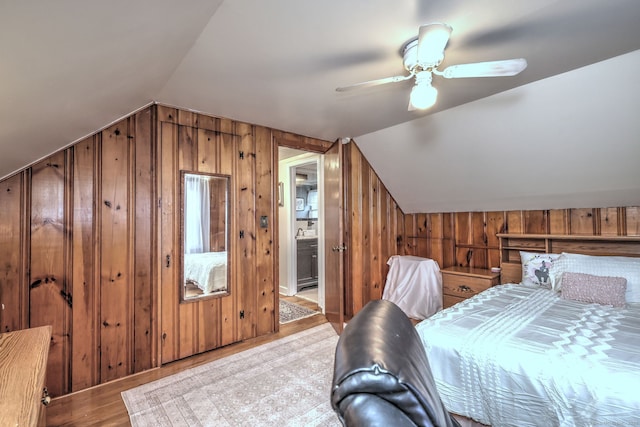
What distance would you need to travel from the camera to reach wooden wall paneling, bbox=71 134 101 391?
2.25 metres

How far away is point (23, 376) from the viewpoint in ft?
3.09

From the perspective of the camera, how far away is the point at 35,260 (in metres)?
2.14

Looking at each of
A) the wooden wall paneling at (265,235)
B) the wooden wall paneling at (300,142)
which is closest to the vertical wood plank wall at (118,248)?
the wooden wall paneling at (265,235)

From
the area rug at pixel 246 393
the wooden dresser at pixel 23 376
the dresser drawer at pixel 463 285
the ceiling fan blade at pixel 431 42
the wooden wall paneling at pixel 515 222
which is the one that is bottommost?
the area rug at pixel 246 393

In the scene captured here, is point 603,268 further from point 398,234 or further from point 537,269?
point 398,234

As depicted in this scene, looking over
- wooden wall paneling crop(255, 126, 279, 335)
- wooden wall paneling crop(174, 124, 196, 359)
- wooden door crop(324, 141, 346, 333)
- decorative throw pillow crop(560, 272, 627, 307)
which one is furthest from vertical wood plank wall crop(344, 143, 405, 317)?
decorative throw pillow crop(560, 272, 627, 307)

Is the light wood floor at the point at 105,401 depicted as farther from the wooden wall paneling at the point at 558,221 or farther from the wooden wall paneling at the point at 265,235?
the wooden wall paneling at the point at 558,221

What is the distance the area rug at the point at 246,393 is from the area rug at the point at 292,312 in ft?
3.11

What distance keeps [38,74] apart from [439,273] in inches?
149

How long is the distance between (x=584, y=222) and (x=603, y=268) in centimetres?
73

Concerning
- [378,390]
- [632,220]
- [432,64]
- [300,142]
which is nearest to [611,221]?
[632,220]

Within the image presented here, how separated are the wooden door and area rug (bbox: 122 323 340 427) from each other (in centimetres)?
79

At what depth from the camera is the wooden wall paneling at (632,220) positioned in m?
2.68

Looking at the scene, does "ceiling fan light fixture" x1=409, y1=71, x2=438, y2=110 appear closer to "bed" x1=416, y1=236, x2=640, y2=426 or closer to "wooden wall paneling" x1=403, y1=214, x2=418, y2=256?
"bed" x1=416, y1=236, x2=640, y2=426
